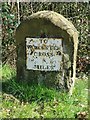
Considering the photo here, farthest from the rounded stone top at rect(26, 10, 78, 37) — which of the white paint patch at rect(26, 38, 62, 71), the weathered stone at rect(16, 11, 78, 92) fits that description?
the white paint patch at rect(26, 38, 62, 71)

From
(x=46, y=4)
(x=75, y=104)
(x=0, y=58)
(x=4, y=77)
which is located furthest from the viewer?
(x=46, y=4)

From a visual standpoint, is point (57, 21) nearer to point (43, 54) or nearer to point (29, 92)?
point (43, 54)

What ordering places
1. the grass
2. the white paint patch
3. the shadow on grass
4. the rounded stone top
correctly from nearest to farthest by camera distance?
the grass, the shadow on grass, the rounded stone top, the white paint patch

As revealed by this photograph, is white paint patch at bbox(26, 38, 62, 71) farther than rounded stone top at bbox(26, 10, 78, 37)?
Yes

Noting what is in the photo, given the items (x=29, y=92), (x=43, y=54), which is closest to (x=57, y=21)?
(x=43, y=54)

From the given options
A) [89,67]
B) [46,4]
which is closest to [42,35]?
[89,67]

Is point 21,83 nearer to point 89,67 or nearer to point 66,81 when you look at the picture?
point 66,81

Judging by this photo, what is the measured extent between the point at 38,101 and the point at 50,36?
941mm

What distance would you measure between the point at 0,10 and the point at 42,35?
2246mm

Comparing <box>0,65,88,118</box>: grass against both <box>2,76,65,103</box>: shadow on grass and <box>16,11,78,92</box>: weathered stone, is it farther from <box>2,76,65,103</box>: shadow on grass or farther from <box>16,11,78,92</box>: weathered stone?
<box>16,11,78,92</box>: weathered stone

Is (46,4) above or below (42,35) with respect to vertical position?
above

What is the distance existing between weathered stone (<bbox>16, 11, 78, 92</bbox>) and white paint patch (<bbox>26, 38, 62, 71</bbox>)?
0.06 m

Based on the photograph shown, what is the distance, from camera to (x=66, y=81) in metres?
5.27

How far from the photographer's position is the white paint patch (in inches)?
207
